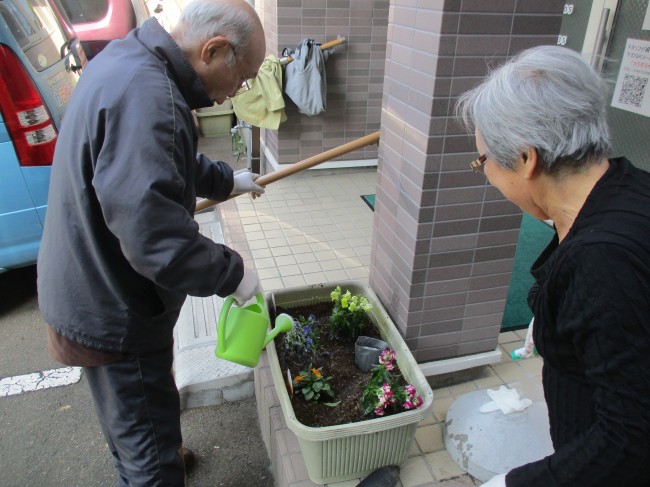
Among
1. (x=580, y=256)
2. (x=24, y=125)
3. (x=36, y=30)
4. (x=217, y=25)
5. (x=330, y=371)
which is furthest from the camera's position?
(x=36, y=30)

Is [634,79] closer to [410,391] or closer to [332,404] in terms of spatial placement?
[410,391]

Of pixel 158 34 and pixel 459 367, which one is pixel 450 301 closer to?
pixel 459 367

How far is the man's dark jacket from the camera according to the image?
137 cm

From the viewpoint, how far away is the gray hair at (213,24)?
1.54m

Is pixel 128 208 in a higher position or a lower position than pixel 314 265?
higher

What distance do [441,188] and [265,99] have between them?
2838mm

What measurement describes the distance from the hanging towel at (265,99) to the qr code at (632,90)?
8.52ft

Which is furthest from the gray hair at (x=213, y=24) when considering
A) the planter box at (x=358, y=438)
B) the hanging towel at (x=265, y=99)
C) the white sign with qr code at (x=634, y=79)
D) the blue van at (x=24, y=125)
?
the white sign with qr code at (x=634, y=79)

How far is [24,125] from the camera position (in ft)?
10.6

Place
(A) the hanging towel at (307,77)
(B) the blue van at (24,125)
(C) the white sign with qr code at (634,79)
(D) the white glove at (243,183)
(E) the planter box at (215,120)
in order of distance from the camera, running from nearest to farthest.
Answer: (D) the white glove at (243,183) < (B) the blue van at (24,125) < (C) the white sign with qr code at (634,79) < (A) the hanging towel at (307,77) < (E) the planter box at (215,120)

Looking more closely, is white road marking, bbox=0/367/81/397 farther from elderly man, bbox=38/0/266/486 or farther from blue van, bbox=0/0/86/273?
elderly man, bbox=38/0/266/486

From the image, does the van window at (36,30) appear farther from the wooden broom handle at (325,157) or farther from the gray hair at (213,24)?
the gray hair at (213,24)

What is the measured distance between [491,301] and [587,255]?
136 centimetres

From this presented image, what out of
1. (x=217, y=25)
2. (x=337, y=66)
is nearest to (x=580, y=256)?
(x=217, y=25)
